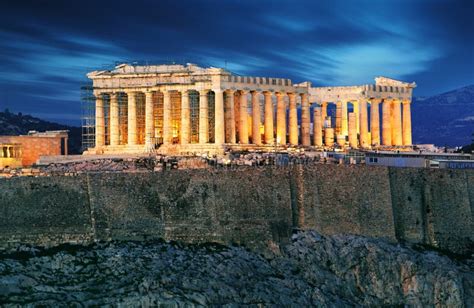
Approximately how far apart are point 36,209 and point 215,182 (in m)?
14.5

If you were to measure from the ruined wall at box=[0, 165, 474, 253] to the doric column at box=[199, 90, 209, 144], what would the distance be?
28.5 meters

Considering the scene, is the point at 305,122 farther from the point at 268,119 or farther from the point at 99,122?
the point at 99,122

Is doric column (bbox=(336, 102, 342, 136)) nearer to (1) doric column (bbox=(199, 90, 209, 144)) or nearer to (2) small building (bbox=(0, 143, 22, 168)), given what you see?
(1) doric column (bbox=(199, 90, 209, 144))

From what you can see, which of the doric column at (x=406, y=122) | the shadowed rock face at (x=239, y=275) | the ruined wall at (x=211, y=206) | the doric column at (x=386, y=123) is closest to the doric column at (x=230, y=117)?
the doric column at (x=386, y=123)

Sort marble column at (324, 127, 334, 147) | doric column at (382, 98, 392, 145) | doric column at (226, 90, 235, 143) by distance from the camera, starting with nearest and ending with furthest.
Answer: doric column at (226, 90, 235, 143) < marble column at (324, 127, 334, 147) < doric column at (382, 98, 392, 145)

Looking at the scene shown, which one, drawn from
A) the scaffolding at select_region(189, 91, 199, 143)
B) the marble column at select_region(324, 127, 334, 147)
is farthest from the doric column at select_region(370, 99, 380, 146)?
the scaffolding at select_region(189, 91, 199, 143)

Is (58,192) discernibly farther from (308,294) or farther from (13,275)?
(308,294)

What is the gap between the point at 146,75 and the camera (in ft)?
337

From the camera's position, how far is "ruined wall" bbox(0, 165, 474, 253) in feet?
219

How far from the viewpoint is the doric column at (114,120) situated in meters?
104

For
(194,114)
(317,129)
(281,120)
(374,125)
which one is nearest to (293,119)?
(281,120)

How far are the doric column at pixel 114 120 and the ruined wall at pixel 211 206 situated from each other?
36.2m

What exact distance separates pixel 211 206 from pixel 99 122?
4062cm

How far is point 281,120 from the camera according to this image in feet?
350
